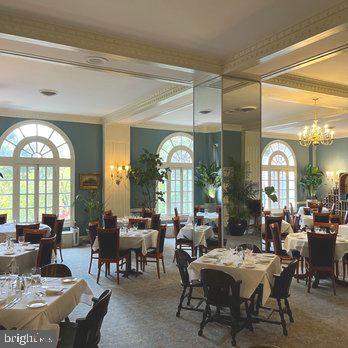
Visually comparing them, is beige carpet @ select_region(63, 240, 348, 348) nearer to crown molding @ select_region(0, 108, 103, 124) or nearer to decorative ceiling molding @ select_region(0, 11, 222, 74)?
decorative ceiling molding @ select_region(0, 11, 222, 74)

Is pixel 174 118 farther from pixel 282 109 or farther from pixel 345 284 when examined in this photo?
pixel 345 284

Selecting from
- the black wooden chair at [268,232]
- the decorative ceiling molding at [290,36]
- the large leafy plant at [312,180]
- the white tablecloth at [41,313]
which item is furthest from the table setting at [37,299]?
the large leafy plant at [312,180]

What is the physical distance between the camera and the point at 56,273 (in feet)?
14.0

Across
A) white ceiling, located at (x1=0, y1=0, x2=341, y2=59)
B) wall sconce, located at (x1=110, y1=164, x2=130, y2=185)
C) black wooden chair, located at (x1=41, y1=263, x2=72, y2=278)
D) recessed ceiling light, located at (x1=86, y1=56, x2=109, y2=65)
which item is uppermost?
white ceiling, located at (x1=0, y1=0, x2=341, y2=59)

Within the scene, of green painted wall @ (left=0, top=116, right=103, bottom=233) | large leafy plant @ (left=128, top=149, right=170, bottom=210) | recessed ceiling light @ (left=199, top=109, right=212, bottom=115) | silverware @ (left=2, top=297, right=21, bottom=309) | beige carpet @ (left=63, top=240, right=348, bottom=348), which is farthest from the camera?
large leafy plant @ (left=128, top=149, right=170, bottom=210)

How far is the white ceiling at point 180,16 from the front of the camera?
13.1ft

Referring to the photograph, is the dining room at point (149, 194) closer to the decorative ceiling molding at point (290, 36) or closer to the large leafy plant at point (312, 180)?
the decorative ceiling molding at point (290, 36)

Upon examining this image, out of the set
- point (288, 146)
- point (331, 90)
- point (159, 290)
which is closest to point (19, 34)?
point (159, 290)

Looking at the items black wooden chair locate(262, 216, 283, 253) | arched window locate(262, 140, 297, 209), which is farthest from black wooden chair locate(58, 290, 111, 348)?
arched window locate(262, 140, 297, 209)

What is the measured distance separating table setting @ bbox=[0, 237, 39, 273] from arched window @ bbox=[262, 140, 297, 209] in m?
10.7

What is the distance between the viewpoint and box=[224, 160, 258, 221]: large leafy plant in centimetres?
625

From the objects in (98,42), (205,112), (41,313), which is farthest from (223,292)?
(98,42)

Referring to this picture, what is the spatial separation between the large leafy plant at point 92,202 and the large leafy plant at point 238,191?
5.73 m

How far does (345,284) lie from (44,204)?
8.03 m
